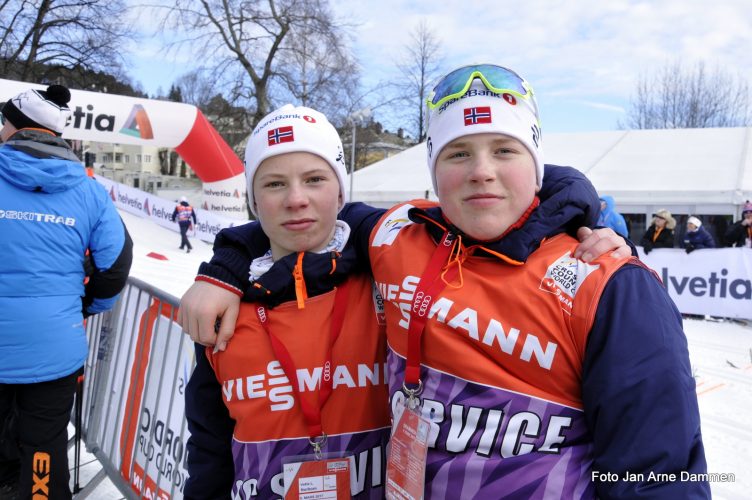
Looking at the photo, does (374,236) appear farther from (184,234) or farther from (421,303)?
(184,234)

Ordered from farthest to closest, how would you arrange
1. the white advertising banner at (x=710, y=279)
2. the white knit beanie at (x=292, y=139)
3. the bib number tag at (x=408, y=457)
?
the white advertising banner at (x=710, y=279)
the white knit beanie at (x=292, y=139)
the bib number tag at (x=408, y=457)

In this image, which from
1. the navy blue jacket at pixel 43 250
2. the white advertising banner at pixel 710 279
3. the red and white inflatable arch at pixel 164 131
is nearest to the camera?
the navy blue jacket at pixel 43 250

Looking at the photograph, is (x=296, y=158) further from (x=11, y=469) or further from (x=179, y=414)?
(x=11, y=469)

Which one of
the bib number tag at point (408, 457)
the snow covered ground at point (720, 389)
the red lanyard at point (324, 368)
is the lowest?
the snow covered ground at point (720, 389)

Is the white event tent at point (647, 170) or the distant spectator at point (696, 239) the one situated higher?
the white event tent at point (647, 170)

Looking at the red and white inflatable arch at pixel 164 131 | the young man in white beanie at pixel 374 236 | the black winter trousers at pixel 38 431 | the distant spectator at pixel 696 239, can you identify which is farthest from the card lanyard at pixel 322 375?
the red and white inflatable arch at pixel 164 131

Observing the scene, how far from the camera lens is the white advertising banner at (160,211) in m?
16.1

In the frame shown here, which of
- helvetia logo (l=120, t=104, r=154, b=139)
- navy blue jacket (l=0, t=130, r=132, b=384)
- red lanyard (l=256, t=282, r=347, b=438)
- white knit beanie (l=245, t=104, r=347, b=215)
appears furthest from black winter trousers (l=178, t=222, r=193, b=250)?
red lanyard (l=256, t=282, r=347, b=438)

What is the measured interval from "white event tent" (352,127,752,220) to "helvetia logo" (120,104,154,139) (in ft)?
22.4

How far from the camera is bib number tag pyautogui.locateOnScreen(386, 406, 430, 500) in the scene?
1.27 meters

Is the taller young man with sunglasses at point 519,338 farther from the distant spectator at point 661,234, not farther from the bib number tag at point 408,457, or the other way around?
the distant spectator at point 661,234

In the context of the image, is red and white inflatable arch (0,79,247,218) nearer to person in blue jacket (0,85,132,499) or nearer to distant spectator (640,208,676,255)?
person in blue jacket (0,85,132,499)

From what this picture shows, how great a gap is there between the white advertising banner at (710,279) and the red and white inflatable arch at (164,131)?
39.0ft

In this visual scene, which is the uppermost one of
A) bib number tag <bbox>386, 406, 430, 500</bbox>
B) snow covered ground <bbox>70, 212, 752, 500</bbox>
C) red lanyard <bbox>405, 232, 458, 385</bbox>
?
red lanyard <bbox>405, 232, 458, 385</bbox>
